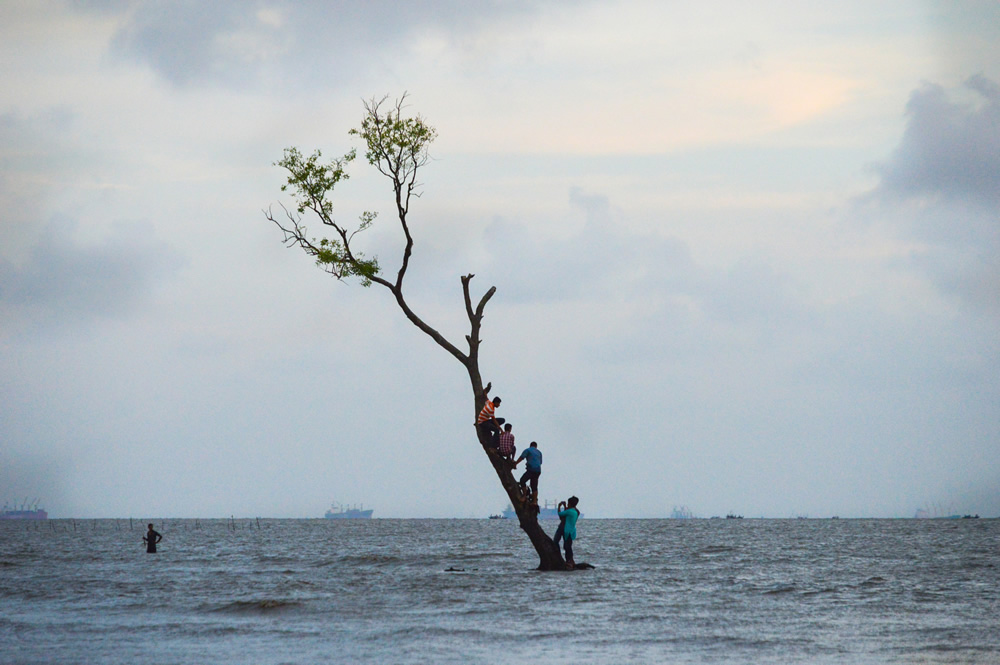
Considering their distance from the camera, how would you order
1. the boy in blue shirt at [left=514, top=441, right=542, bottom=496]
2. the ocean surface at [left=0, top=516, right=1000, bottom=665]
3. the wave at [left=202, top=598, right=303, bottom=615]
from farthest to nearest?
the boy in blue shirt at [left=514, top=441, right=542, bottom=496]
the wave at [left=202, top=598, right=303, bottom=615]
the ocean surface at [left=0, top=516, right=1000, bottom=665]

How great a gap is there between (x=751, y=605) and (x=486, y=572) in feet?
40.7

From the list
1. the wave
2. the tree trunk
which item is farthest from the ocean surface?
the tree trunk

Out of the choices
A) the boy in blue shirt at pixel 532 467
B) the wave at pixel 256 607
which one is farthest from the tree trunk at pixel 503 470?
the wave at pixel 256 607

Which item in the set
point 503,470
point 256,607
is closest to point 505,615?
point 256,607

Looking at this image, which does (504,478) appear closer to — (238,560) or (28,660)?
(28,660)

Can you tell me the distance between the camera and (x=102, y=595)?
2616cm

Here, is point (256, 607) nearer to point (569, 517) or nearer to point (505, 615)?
point (505, 615)

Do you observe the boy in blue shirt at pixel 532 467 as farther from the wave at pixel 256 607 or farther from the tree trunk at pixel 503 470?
the wave at pixel 256 607

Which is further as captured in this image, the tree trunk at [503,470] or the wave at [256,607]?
the tree trunk at [503,470]

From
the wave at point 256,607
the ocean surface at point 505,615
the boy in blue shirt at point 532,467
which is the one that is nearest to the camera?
the ocean surface at point 505,615

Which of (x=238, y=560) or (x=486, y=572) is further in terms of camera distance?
(x=238, y=560)

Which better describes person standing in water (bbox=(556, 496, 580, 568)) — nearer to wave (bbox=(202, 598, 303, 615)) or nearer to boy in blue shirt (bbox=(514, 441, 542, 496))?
boy in blue shirt (bbox=(514, 441, 542, 496))

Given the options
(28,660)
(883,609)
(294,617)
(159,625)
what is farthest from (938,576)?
(28,660)

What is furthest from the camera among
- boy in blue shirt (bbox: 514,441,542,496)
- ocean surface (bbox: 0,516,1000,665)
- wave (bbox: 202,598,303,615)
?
boy in blue shirt (bbox: 514,441,542,496)
